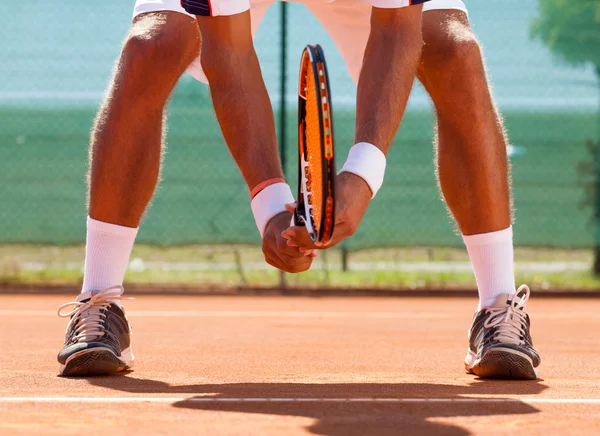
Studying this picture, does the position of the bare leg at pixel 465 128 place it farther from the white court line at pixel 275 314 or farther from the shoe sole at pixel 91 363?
the white court line at pixel 275 314

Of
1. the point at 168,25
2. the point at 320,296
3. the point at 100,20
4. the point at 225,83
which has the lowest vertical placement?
the point at 320,296

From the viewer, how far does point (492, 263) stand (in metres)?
3.08

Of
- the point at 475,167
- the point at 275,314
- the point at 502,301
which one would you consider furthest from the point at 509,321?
the point at 275,314

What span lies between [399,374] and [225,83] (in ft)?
2.93

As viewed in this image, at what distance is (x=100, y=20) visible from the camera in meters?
7.18

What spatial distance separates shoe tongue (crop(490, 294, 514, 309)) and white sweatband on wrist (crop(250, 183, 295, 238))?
0.75 m

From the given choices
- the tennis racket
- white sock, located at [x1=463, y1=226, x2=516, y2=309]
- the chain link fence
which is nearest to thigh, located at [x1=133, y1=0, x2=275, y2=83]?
the tennis racket

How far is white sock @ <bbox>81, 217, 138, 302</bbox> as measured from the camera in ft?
10.2

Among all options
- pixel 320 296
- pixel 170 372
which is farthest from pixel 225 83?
pixel 320 296

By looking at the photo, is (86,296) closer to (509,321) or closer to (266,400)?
(266,400)

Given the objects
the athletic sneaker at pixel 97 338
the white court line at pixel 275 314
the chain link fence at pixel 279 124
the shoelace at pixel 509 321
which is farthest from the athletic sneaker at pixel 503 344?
the chain link fence at pixel 279 124

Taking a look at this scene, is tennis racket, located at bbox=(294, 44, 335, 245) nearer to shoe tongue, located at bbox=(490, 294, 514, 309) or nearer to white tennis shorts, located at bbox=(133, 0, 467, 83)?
white tennis shorts, located at bbox=(133, 0, 467, 83)

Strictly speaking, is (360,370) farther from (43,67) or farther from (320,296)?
(43,67)

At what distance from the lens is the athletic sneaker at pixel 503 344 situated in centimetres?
289
